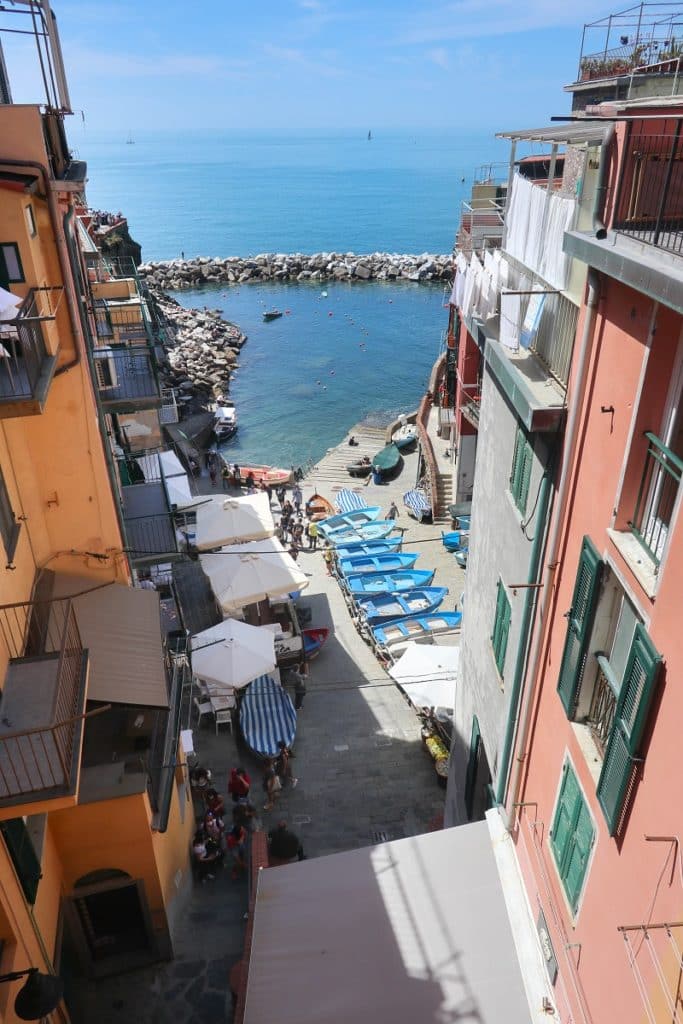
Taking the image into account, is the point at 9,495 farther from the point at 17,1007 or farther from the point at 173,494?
the point at 173,494

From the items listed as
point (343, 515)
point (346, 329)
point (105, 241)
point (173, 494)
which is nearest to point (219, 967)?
point (173, 494)

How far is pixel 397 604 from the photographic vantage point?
21.8 meters

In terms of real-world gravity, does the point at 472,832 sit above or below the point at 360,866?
above

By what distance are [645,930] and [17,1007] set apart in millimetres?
6071

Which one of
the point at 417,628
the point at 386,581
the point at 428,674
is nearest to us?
the point at 428,674

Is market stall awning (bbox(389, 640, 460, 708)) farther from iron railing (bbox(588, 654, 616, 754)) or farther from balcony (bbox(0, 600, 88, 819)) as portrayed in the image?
balcony (bbox(0, 600, 88, 819))

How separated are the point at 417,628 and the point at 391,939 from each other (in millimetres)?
11941

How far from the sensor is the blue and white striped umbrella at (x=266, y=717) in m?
15.8

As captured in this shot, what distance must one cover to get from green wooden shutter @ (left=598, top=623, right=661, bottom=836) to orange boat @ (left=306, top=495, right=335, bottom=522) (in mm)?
24596

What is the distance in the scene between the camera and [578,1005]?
21.4 ft

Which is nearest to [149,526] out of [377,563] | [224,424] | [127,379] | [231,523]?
[127,379]

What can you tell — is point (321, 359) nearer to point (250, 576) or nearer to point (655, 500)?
point (250, 576)

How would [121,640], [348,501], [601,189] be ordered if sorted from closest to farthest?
1. [601,189]
2. [121,640]
3. [348,501]

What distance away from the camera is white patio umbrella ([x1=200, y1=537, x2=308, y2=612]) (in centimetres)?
1950
